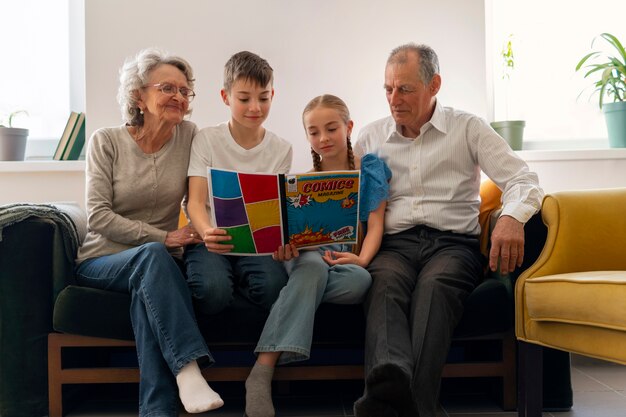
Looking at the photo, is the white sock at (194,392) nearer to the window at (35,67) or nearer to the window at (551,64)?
the window at (35,67)

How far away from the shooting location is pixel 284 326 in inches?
77.2

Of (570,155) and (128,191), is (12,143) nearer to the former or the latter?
(128,191)

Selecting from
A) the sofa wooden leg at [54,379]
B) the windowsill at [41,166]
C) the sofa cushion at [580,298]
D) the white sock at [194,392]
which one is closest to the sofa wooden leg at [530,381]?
the sofa cushion at [580,298]

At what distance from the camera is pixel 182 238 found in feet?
7.15

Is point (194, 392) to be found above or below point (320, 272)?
below

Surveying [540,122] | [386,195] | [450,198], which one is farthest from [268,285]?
[540,122]

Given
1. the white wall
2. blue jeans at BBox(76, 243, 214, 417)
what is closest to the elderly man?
blue jeans at BBox(76, 243, 214, 417)

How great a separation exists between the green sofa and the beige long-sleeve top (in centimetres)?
12

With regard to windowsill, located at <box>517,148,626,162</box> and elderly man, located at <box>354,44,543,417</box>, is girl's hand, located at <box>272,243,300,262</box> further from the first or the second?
windowsill, located at <box>517,148,626,162</box>

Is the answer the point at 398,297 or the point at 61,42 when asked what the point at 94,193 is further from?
the point at 61,42

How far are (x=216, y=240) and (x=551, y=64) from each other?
2199 millimetres

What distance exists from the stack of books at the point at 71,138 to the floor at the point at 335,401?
1207 millimetres

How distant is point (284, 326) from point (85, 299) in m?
0.59

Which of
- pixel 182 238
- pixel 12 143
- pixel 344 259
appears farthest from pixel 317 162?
pixel 12 143
